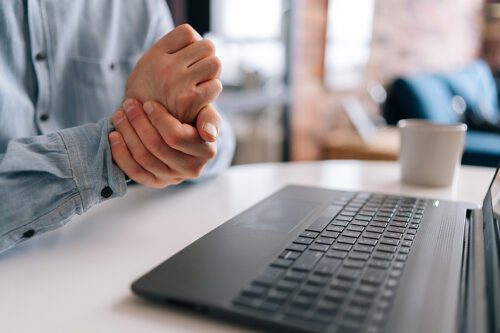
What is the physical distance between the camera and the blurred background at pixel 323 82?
2268 millimetres

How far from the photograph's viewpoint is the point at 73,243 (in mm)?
520

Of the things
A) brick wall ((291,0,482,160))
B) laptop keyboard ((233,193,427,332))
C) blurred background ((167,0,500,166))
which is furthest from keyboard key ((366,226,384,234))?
brick wall ((291,0,482,160))

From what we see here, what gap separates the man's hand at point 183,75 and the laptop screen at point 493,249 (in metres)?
0.34

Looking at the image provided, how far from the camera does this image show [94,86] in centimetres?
81

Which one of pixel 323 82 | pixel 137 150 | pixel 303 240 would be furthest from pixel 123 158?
pixel 323 82

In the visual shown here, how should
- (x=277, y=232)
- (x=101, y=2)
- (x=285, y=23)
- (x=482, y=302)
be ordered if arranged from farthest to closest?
(x=285, y=23) → (x=101, y=2) → (x=277, y=232) → (x=482, y=302)

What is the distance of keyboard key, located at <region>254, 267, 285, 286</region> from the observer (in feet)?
1.18

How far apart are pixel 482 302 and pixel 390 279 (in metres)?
0.06

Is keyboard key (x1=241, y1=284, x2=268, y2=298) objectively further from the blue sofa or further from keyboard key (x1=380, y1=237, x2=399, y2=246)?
the blue sofa

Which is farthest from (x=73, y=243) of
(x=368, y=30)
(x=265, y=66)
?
(x=368, y=30)

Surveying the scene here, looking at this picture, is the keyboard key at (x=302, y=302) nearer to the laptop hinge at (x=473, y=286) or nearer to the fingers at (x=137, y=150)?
the laptop hinge at (x=473, y=286)

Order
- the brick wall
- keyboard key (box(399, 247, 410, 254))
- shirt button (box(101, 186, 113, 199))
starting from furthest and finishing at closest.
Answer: the brick wall → shirt button (box(101, 186, 113, 199)) → keyboard key (box(399, 247, 410, 254))

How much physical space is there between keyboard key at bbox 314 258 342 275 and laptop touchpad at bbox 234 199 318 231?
107mm

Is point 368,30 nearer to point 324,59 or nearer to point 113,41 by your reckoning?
point 324,59
